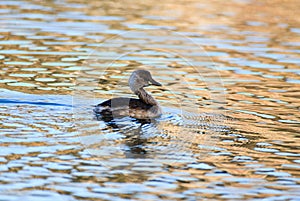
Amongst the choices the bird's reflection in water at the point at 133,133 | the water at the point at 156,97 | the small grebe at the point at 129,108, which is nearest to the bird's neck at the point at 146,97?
the small grebe at the point at 129,108

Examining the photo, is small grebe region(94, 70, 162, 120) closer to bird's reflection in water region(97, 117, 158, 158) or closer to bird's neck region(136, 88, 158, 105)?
bird's neck region(136, 88, 158, 105)

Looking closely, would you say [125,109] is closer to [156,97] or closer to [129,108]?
[129,108]

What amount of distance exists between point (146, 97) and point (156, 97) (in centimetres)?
89

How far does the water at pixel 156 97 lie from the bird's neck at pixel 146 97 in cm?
25

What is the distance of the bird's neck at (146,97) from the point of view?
11133 mm

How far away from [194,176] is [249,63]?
7101 mm

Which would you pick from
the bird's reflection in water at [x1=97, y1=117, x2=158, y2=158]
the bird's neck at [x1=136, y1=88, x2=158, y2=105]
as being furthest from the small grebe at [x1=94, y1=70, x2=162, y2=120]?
the bird's reflection in water at [x1=97, y1=117, x2=158, y2=158]

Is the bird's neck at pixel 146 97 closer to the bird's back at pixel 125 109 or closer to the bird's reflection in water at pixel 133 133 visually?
the bird's back at pixel 125 109

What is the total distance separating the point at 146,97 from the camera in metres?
11.4

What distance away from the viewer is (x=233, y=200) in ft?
24.3

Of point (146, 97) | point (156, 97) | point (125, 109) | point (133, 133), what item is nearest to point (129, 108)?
point (125, 109)

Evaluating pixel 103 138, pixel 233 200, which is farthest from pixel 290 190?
pixel 103 138

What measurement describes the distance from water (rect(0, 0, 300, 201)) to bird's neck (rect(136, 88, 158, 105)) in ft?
0.81

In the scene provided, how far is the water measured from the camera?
784cm
